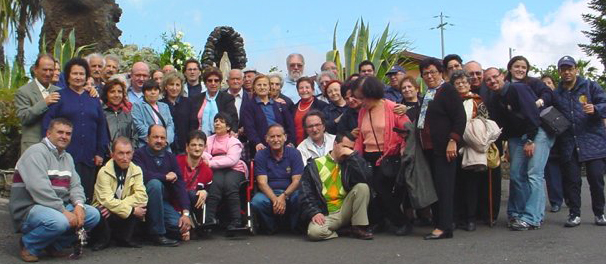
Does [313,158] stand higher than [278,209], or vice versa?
[313,158]

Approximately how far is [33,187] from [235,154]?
2212 millimetres

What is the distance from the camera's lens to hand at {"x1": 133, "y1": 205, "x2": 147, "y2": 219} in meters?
6.41

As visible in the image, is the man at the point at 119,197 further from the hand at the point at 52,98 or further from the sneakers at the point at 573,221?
the sneakers at the point at 573,221

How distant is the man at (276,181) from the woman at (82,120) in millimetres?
1709

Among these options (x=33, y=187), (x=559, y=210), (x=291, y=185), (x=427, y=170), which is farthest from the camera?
(x=559, y=210)

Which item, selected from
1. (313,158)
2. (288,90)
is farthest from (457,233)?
(288,90)

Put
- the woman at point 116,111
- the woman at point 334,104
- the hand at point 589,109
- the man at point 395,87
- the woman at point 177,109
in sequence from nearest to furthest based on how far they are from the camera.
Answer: the woman at point 116,111
the hand at point 589,109
the woman at point 177,109
the woman at point 334,104
the man at point 395,87

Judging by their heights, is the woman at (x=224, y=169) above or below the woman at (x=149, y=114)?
below

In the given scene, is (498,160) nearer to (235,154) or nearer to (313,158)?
(313,158)

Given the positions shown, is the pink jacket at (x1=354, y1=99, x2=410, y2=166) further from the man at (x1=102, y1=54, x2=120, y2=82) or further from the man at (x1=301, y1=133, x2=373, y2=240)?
the man at (x1=102, y1=54, x2=120, y2=82)

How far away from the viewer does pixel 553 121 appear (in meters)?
7.29

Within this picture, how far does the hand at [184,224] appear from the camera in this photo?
6750 millimetres

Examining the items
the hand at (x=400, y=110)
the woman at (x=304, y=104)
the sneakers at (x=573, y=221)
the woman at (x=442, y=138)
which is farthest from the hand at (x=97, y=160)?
the sneakers at (x=573, y=221)

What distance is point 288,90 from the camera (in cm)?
939
